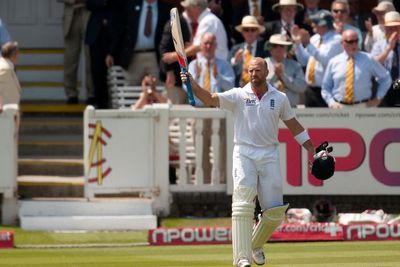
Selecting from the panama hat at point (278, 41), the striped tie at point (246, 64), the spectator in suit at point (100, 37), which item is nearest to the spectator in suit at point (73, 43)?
the spectator in suit at point (100, 37)

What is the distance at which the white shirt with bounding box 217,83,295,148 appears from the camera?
1336cm

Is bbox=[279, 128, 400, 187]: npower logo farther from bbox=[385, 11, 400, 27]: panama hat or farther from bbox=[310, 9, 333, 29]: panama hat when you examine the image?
bbox=[310, 9, 333, 29]: panama hat

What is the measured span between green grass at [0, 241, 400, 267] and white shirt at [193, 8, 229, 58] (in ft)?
11.0

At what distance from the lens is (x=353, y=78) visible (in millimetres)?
18031

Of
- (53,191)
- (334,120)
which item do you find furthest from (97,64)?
(334,120)

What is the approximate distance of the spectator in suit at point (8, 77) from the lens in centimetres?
1819

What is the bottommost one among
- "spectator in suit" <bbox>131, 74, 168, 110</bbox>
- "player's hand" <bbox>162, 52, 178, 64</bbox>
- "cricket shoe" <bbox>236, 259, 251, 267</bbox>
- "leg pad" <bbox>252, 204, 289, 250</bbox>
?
"cricket shoe" <bbox>236, 259, 251, 267</bbox>

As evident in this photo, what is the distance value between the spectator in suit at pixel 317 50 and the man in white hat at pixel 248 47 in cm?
44

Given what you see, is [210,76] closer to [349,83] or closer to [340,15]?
[349,83]

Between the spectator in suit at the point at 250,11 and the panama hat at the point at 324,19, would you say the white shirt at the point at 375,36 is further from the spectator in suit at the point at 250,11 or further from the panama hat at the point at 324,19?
the spectator in suit at the point at 250,11

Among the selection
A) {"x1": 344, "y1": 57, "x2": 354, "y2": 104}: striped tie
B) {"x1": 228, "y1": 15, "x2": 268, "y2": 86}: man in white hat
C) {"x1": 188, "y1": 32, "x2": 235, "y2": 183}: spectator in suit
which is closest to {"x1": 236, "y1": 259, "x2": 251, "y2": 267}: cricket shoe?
{"x1": 188, "y1": 32, "x2": 235, "y2": 183}: spectator in suit

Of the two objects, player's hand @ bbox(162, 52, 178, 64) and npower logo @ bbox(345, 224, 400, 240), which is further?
player's hand @ bbox(162, 52, 178, 64)

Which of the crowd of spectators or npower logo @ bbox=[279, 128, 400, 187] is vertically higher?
the crowd of spectators

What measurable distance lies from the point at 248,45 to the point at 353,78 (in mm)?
1469
